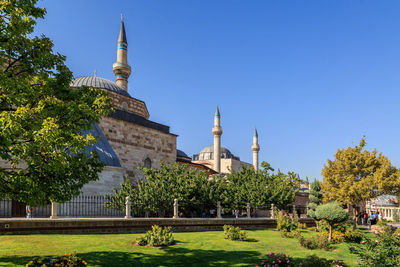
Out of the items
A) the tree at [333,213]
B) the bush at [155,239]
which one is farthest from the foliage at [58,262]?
the tree at [333,213]

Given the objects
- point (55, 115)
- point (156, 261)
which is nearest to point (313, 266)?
point (156, 261)

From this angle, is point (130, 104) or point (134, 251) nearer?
point (134, 251)

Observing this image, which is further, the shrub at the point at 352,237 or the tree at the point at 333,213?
the shrub at the point at 352,237

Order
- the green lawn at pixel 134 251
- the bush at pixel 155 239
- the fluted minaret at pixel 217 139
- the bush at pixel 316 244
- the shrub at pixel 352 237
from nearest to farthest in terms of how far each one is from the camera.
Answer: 1. the green lawn at pixel 134 251
2. the bush at pixel 155 239
3. the bush at pixel 316 244
4. the shrub at pixel 352 237
5. the fluted minaret at pixel 217 139

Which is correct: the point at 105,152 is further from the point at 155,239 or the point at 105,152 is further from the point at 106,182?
the point at 155,239

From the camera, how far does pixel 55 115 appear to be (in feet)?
26.2

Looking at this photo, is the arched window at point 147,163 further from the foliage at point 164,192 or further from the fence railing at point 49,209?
the fence railing at point 49,209

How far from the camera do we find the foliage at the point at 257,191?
2472cm

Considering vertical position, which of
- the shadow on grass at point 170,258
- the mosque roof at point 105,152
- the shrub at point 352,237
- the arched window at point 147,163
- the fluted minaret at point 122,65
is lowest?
the shrub at point 352,237

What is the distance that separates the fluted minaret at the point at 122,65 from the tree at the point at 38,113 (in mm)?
29345

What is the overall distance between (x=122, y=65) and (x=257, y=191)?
2183cm

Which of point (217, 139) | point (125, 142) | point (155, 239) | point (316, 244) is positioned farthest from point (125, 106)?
point (316, 244)

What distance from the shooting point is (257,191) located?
2500cm

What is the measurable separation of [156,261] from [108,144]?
48.4 ft
